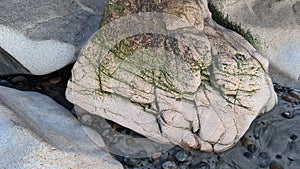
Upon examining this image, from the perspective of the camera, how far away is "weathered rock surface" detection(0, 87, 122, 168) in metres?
3.19

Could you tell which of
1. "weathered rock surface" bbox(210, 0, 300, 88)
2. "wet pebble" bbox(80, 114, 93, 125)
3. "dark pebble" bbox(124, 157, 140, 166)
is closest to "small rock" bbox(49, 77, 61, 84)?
"wet pebble" bbox(80, 114, 93, 125)

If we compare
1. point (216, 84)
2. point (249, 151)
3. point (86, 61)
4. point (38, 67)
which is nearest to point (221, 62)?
point (216, 84)

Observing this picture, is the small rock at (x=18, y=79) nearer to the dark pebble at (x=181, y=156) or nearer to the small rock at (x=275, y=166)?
the dark pebble at (x=181, y=156)

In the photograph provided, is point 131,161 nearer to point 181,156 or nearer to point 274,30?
point 181,156

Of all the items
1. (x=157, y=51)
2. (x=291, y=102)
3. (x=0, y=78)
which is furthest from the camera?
(x=0, y=78)

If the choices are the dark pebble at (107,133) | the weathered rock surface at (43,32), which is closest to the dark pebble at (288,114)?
the dark pebble at (107,133)

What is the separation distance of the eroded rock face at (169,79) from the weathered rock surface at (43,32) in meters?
0.67

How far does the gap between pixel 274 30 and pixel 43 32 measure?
2.60m

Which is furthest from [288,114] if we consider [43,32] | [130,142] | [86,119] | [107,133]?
[43,32]

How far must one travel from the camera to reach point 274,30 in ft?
15.3

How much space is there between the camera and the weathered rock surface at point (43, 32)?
435cm

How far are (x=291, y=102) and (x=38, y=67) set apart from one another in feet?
9.03

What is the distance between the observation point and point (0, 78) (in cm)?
466

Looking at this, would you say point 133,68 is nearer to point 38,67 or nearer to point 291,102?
point 38,67
